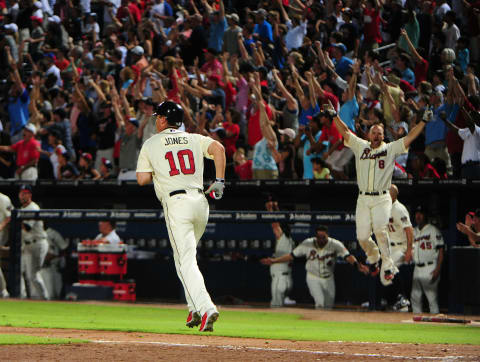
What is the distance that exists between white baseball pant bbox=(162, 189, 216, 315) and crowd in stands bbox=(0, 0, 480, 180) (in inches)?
224

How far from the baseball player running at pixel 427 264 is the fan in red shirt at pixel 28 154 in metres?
6.95

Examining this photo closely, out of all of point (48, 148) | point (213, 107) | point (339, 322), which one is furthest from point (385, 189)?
point (48, 148)

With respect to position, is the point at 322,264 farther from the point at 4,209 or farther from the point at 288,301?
the point at 4,209

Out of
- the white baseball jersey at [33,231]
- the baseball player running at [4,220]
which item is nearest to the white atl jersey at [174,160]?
the white baseball jersey at [33,231]

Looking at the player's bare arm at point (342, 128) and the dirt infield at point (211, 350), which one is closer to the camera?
the dirt infield at point (211, 350)

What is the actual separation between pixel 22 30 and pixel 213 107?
7.33 m

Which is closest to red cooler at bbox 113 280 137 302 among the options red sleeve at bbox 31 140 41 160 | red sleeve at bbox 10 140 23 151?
red sleeve at bbox 31 140 41 160

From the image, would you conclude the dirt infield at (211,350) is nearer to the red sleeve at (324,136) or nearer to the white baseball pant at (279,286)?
the white baseball pant at (279,286)

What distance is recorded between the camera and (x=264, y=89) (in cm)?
1599

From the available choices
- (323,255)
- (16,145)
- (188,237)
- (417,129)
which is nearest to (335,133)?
(323,255)

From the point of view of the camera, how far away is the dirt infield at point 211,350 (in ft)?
23.4

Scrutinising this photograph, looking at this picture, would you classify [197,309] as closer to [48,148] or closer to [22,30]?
[48,148]

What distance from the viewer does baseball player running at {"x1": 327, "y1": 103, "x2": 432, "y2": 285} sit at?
11820mm

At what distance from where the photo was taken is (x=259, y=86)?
15.0 m
